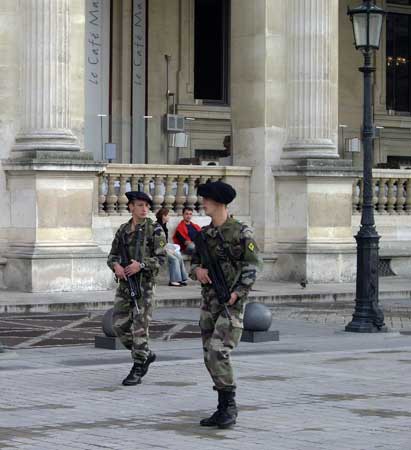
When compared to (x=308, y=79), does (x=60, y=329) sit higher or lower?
lower

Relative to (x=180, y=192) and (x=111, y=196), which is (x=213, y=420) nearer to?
(x=111, y=196)

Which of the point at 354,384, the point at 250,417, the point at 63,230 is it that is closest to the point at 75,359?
the point at 354,384

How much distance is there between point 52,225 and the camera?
931 inches

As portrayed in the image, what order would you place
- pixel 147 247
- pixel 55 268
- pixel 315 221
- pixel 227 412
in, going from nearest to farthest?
pixel 227 412, pixel 147 247, pixel 55 268, pixel 315 221

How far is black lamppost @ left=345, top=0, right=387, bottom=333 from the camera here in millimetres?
18797

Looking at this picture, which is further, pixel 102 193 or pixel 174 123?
pixel 174 123

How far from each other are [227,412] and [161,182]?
632 inches

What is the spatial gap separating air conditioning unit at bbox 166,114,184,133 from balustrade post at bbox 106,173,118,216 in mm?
7587

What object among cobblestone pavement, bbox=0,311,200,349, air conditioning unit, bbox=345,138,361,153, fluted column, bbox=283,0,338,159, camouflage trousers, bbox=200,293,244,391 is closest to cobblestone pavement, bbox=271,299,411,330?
cobblestone pavement, bbox=0,311,200,349

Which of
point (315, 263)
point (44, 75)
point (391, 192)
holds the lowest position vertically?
point (315, 263)

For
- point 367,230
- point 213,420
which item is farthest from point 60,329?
point 213,420

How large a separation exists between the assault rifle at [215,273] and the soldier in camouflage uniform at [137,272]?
233 cm

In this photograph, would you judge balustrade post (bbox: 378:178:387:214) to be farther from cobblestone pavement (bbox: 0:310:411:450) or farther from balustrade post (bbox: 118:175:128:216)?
cobblestone pavement (bbox: 0:310:411:450)

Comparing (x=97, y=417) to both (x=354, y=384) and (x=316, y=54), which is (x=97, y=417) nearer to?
(x=354, y=384)
